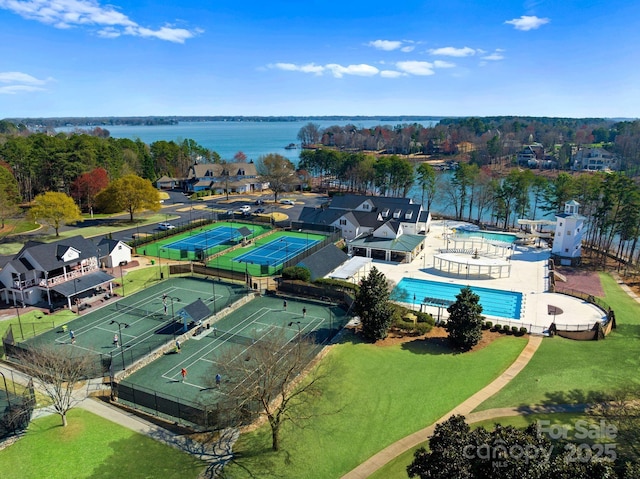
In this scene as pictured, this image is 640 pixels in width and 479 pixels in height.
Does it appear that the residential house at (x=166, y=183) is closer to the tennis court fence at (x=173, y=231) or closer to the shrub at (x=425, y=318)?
the tennis court fence at (x=173, y=231)

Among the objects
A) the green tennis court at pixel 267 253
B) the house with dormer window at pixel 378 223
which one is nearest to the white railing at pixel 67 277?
the green tennis court at pixel 267 253

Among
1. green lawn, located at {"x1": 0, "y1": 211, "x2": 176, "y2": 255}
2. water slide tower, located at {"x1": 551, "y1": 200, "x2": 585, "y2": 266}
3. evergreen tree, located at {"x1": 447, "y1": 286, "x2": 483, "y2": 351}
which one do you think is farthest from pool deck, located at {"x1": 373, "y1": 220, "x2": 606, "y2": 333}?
green lawn, located at {"x1": 0, "y1": 211, "x2": 176, "y2": 255}

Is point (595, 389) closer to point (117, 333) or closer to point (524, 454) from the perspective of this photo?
point (524, 454)

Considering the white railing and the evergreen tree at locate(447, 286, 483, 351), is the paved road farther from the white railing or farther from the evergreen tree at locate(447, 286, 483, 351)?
the evergreen tree at locate(447, 286, 483, 351)

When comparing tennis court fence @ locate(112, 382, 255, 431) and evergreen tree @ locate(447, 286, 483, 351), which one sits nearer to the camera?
tennis court fence @ locate(112, 382, 255, 431)

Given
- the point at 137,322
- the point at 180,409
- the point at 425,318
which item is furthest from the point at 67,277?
the point at 425,318

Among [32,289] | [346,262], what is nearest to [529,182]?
[346,262]
